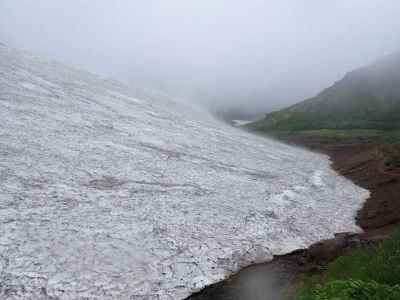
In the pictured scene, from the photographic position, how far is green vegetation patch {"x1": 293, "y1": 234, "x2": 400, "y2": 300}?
8.23m

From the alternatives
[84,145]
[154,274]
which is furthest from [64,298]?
[84,145]

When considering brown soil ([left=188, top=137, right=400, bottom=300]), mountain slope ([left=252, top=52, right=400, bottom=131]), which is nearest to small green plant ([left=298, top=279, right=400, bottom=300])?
brown soil ([left=188, top=137, right=400, bottom=300])

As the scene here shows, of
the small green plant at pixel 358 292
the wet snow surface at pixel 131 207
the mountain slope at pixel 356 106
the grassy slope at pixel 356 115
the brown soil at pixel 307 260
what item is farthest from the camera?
the mountain slope at pixel 356 106

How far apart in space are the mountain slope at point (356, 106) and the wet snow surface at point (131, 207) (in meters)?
88.1

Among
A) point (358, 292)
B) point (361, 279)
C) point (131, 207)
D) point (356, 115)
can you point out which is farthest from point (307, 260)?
point (356, 115)

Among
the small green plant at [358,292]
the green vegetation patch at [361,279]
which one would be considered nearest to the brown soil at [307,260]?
the green vegetation patch at [361,279]

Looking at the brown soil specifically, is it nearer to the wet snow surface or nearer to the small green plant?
the wet snow surface

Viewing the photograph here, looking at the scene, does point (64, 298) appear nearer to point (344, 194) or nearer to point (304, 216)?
point (304, 216)

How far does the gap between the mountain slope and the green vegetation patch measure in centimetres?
10004

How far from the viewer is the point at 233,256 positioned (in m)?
14.5

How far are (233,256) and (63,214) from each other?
725cm

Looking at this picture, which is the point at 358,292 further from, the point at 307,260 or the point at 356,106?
the point at 356,106

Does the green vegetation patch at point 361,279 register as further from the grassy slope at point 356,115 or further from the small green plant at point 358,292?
the grassy slope at point 356,115

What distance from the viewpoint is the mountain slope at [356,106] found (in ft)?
381
